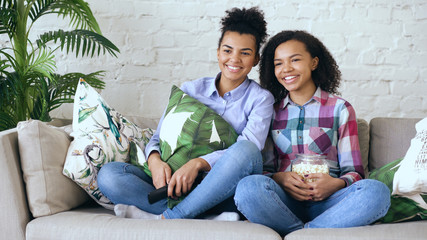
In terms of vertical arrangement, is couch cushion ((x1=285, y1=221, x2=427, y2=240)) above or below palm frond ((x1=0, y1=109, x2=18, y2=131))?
below

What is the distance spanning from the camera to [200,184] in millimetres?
1493

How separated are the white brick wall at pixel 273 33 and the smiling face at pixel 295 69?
595 mm

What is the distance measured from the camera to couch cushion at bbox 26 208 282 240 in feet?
4.37

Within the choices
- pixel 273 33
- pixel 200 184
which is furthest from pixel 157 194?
pixel 273 33

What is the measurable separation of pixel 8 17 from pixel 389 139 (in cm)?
161

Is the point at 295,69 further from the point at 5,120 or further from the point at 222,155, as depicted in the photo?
the point at 5,120

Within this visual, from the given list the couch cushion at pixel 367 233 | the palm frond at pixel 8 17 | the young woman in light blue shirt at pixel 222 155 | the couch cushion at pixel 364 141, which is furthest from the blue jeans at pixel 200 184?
the palm frond at pixel 8 17

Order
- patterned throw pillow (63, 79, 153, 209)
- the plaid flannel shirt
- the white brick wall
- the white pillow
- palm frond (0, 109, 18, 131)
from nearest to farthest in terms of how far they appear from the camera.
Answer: the white pillow → patterned throw pillow (63, 79, 153, 209) → the plaid flannel shirt → palm frond (0, 109, 18, 131) → the white brick wall

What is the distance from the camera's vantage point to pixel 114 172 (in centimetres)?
155

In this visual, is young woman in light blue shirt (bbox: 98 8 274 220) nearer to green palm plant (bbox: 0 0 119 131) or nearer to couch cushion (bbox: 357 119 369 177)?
couch cushion (bbox: 357 119 369 177)

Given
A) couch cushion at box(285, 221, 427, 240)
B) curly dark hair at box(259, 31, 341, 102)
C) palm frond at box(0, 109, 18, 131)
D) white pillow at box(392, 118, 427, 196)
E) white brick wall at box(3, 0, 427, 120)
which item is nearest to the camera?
couch cushion at box(285, 221, 427, 240)

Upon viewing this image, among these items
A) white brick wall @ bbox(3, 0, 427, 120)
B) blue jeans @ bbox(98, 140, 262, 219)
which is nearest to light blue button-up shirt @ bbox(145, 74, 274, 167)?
blue jeans @ bbox(98, 140, 262, 219)

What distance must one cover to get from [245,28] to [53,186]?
0.89 meters

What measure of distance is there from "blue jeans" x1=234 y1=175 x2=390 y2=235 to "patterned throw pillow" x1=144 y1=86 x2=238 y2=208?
10.0 inches
